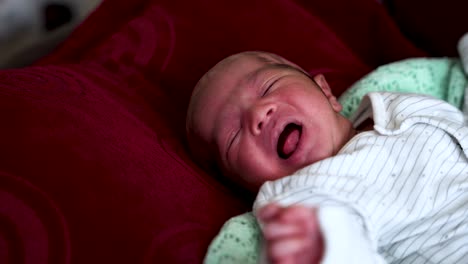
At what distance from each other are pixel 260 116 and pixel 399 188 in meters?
0.24

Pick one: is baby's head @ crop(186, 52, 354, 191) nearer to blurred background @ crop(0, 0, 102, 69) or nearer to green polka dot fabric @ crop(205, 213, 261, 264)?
green polka dot fabric @ crop(205, 213, 261, 264)

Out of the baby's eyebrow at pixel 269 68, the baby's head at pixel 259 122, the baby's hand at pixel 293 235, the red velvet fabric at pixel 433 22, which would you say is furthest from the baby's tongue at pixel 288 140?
the red velvet fabric at pixel 433 22

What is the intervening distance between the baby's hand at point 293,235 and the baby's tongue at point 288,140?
255 millimetres

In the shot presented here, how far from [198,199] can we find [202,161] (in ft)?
0.55

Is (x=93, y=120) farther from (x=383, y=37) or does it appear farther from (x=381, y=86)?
(x=383, y=37)

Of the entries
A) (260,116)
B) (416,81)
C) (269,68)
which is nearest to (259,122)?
(260,116)

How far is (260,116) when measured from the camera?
861 mm

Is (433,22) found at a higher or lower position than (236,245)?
higher

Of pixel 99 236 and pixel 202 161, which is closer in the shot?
pixel 99 236

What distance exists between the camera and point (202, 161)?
99 centimetres

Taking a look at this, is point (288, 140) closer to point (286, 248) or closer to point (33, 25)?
point (286, 248)

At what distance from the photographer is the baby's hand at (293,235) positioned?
60 cm

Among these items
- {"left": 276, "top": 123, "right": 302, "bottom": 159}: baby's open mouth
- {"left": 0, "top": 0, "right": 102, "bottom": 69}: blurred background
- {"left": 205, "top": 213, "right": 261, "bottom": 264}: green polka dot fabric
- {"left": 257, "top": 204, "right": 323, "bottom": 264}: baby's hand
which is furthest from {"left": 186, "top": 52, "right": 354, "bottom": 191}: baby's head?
{"left": 0, "top": 0, "right": 102, "bottom": 69}: blurred background

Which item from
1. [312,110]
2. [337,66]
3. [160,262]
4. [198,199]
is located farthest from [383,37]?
[160,262]
